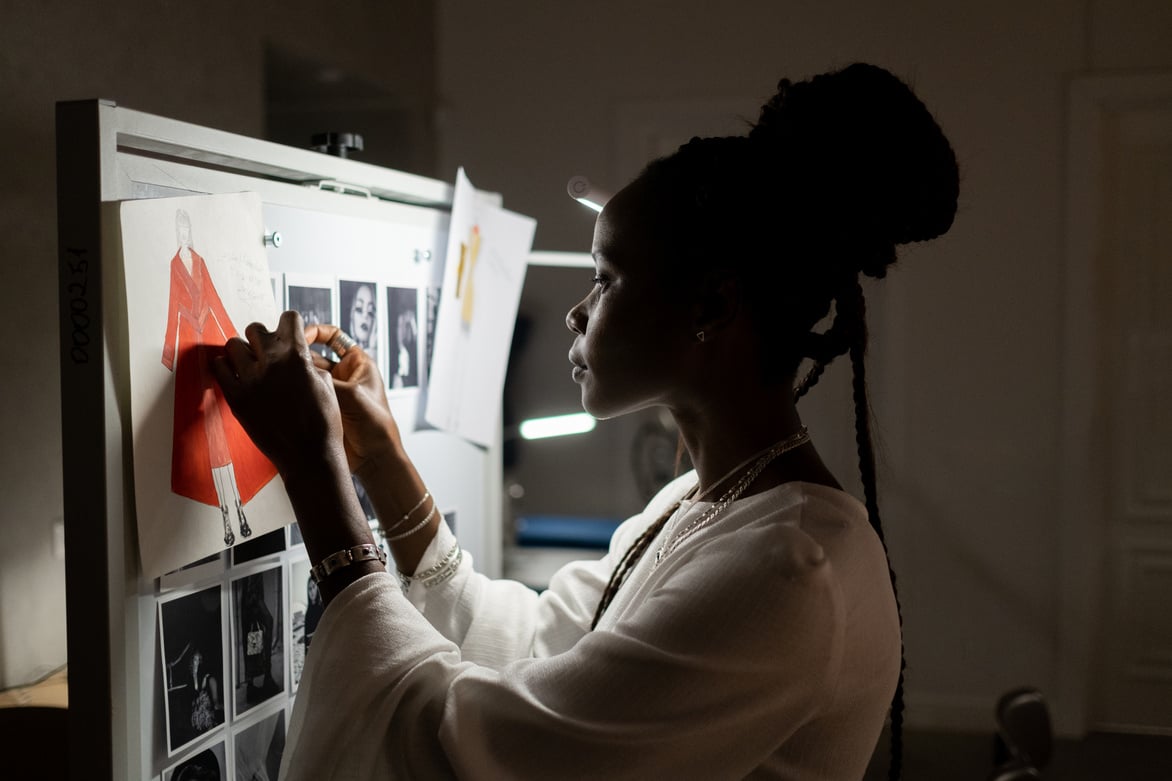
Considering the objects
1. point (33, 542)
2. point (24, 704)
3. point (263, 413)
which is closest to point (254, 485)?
point (263, 413)

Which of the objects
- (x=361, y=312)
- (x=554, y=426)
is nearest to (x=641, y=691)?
(x=361, y=312)

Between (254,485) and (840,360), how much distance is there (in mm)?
2504

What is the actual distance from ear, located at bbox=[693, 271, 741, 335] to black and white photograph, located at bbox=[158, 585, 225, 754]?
1.64ft

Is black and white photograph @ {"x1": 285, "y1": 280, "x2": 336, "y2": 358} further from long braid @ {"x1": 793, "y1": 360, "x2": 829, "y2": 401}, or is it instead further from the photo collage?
long braid @ {"x1": 793, "y1": 360, "x2": 829, "y2": 401}

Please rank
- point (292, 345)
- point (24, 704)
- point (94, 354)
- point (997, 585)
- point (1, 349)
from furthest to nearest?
1. point (997, 585)
2. point (1, 349)
3. point (24, 704)
4. point (292, 345)
5. point (94, 354)

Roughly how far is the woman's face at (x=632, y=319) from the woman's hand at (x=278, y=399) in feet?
0.80

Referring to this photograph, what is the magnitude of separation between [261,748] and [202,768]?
3.5 inches

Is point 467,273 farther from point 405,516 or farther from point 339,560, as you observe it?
point 339,560

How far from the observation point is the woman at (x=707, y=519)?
693 mm

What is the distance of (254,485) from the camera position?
2.80ft

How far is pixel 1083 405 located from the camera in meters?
2.96

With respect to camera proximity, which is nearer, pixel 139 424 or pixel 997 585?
pixel 139 424

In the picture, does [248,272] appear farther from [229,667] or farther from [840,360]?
[840,360]

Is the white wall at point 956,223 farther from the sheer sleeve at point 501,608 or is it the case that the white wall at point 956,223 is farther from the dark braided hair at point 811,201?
the dark braided hair at point 811,201
